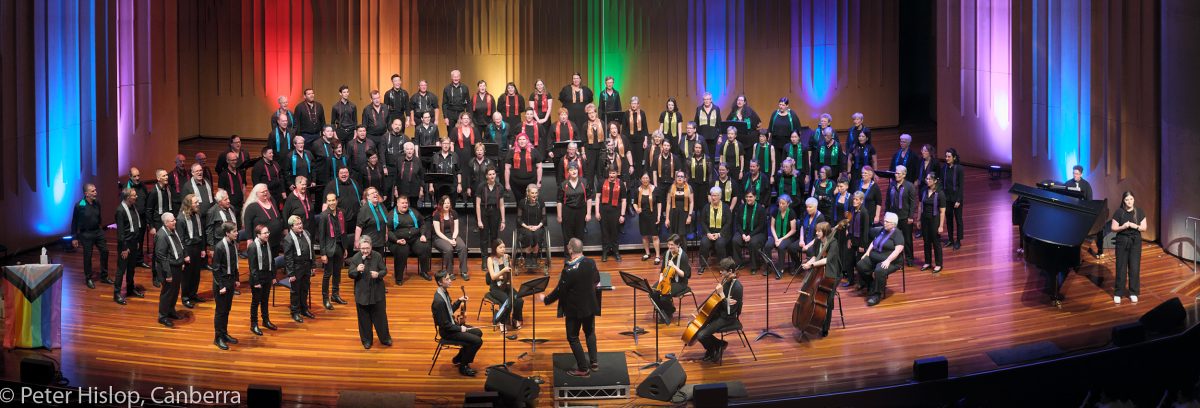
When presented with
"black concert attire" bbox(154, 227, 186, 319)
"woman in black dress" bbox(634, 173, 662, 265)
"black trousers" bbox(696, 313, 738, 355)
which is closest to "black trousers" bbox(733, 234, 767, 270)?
"woman in black dress" bbox(634, 173, 662, 265)

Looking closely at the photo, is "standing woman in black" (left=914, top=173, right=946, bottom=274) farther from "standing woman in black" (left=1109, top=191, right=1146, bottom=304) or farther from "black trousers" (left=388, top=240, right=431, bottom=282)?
"black trousers" (left=388, top=240, right=431, bottom=282)

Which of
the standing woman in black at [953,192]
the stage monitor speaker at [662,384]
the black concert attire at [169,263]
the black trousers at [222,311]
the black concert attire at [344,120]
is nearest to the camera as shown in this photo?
the stage monitor speaker at [662,384]

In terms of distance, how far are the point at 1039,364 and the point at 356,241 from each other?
7068 millimetres

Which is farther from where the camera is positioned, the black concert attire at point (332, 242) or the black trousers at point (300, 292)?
the black concert attire at point (332, 242)

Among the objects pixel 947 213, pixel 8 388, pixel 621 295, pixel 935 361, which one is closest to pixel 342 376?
pixel 8 388

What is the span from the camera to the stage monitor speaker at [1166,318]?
451 inches

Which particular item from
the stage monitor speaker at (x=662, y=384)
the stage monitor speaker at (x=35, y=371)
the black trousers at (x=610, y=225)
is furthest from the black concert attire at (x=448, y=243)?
the stage monitor speaker at (x=35, y=371)

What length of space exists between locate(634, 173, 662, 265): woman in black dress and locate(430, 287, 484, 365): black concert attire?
4287 millimetres

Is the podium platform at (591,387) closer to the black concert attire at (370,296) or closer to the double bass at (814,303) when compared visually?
the black concert attire at (370,296)

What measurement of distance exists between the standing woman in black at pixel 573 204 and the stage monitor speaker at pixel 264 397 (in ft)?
19.7

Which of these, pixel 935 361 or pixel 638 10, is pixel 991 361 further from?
pixel 638 10

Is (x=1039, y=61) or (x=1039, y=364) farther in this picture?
(x=1039, y=61)

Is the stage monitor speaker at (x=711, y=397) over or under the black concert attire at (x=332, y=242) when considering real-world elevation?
under

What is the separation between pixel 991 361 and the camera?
11023 millimetres
